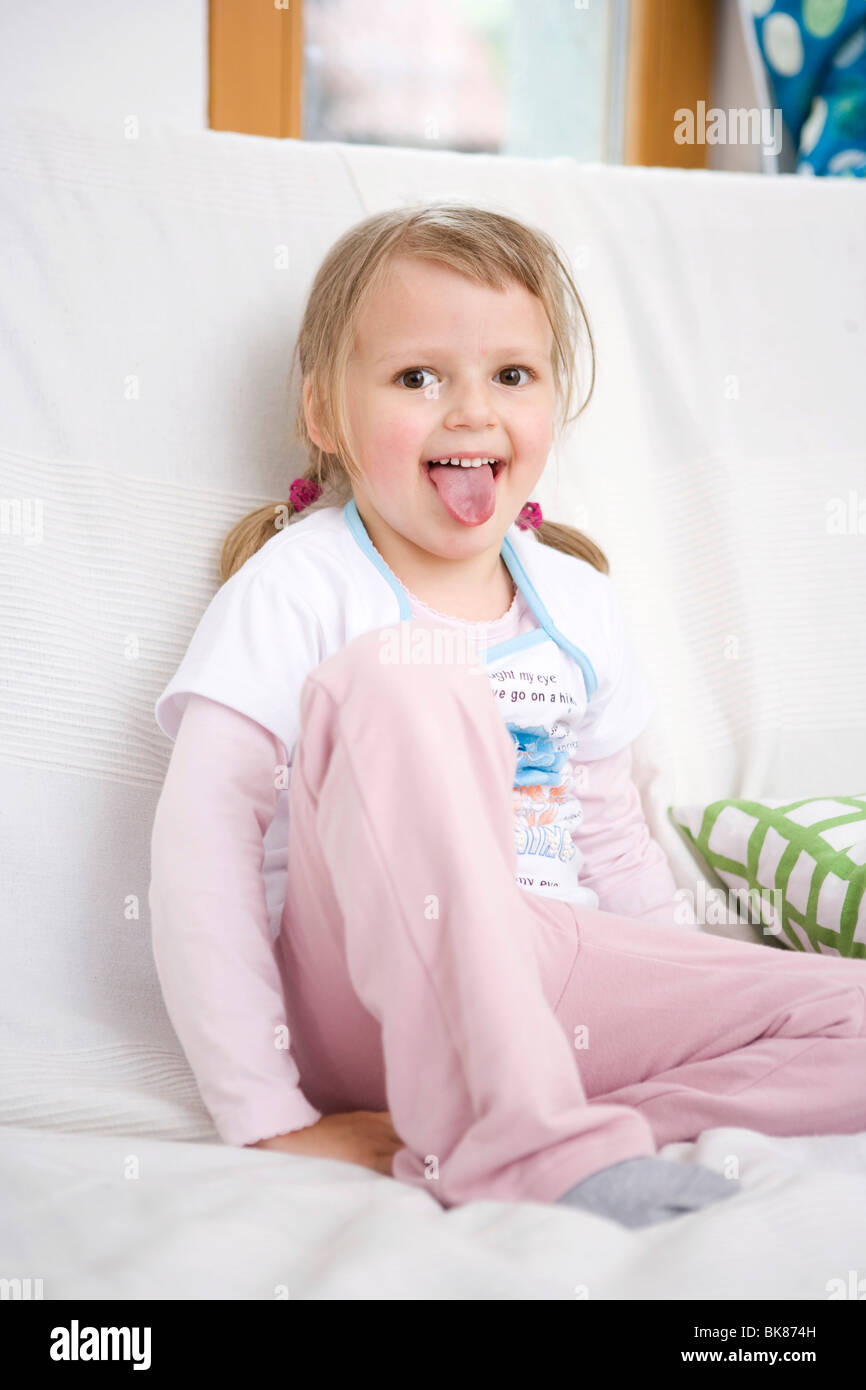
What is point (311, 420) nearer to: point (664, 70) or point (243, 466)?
point (243, 466)

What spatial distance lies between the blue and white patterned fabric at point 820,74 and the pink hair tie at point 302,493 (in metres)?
1.28

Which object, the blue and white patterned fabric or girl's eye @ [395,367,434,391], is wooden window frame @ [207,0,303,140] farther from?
girl's eye @ [395,367,434,391]

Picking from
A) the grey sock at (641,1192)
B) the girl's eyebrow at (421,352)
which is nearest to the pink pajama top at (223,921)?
the grey sock at (641,1192)

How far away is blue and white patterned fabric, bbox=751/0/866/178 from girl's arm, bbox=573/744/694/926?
129 cm

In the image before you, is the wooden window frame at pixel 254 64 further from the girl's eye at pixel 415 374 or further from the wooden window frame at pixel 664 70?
the girl's eye at pixel 415 374

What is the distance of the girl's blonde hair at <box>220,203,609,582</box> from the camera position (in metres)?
0.97

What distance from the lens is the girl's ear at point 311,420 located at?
102cm

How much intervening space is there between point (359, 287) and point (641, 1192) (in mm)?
680

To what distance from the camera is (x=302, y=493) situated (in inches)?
42.1
